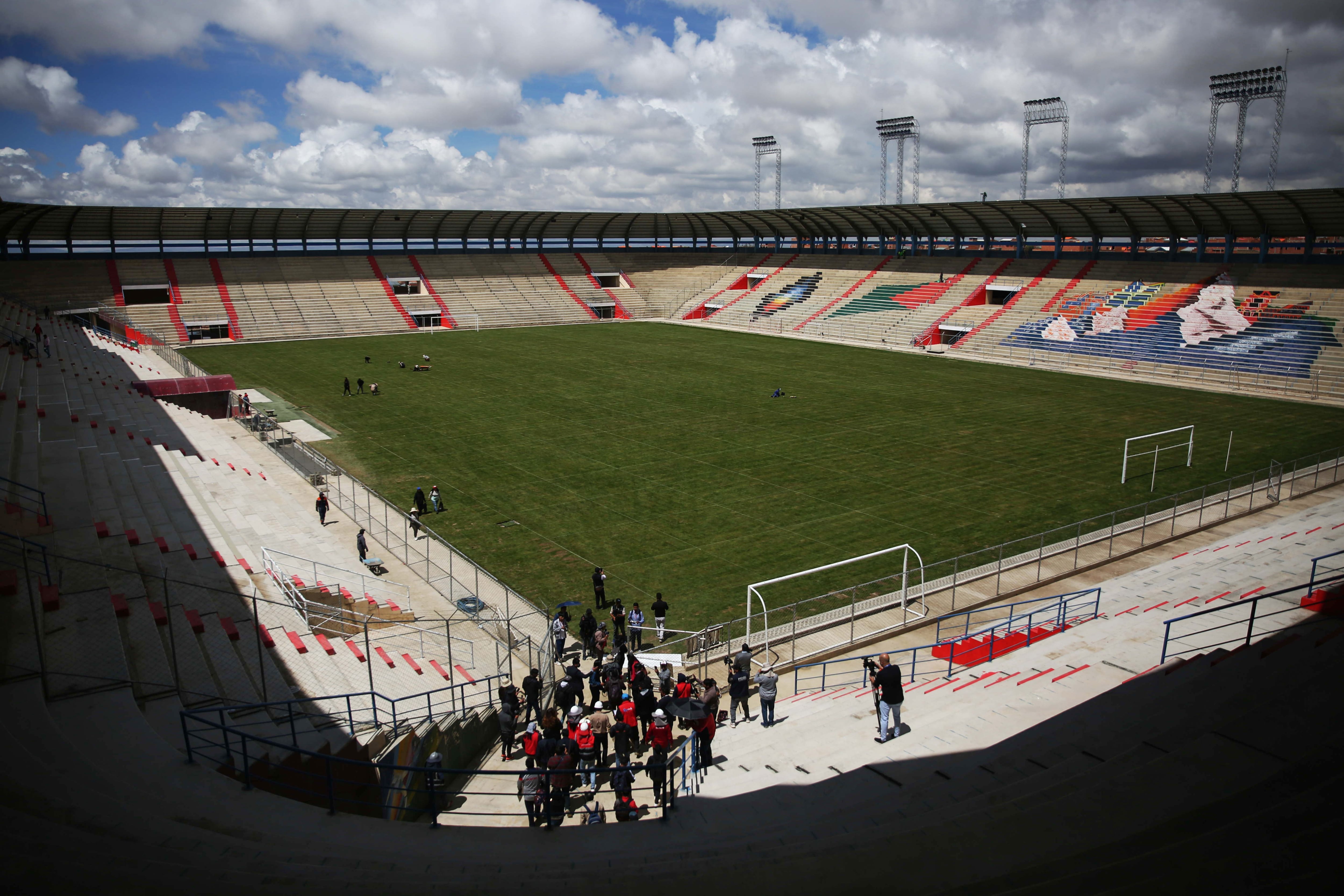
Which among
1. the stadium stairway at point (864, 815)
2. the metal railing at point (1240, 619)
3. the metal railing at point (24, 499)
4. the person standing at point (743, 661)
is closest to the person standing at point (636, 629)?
the person standing at point (743, 661)

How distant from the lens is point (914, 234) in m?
69.8

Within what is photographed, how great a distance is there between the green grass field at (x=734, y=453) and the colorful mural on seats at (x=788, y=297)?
20.1 m

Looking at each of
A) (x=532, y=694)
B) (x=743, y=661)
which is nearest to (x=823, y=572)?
(x=743, y=661)

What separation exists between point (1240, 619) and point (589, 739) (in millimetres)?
11093

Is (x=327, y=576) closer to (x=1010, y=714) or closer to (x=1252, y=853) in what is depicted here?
(x=1010, y=714)

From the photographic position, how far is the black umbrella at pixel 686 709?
35.0ft

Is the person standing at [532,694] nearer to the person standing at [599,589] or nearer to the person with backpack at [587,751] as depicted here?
the person with backpack at [587,751]

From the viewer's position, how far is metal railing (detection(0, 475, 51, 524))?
13.6m

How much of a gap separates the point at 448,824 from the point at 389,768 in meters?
1.02

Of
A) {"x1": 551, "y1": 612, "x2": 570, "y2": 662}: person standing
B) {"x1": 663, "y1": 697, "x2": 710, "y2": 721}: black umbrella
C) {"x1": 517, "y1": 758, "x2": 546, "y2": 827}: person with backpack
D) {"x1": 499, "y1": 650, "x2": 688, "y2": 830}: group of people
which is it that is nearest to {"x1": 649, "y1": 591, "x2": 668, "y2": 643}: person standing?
{"x1": 499, "y1": 650, "x2": 688, "y2": 830}: group of people

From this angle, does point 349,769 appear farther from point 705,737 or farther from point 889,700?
point 889,700

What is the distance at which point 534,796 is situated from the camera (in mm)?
8961

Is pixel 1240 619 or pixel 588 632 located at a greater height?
pixel 1240 619

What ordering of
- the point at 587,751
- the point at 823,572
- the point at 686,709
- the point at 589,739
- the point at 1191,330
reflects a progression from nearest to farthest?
1. the point at 587,751
2. the point at 589,739
3. the point at 686,709
4. the point at 823,572
5. the point at 1191,330
